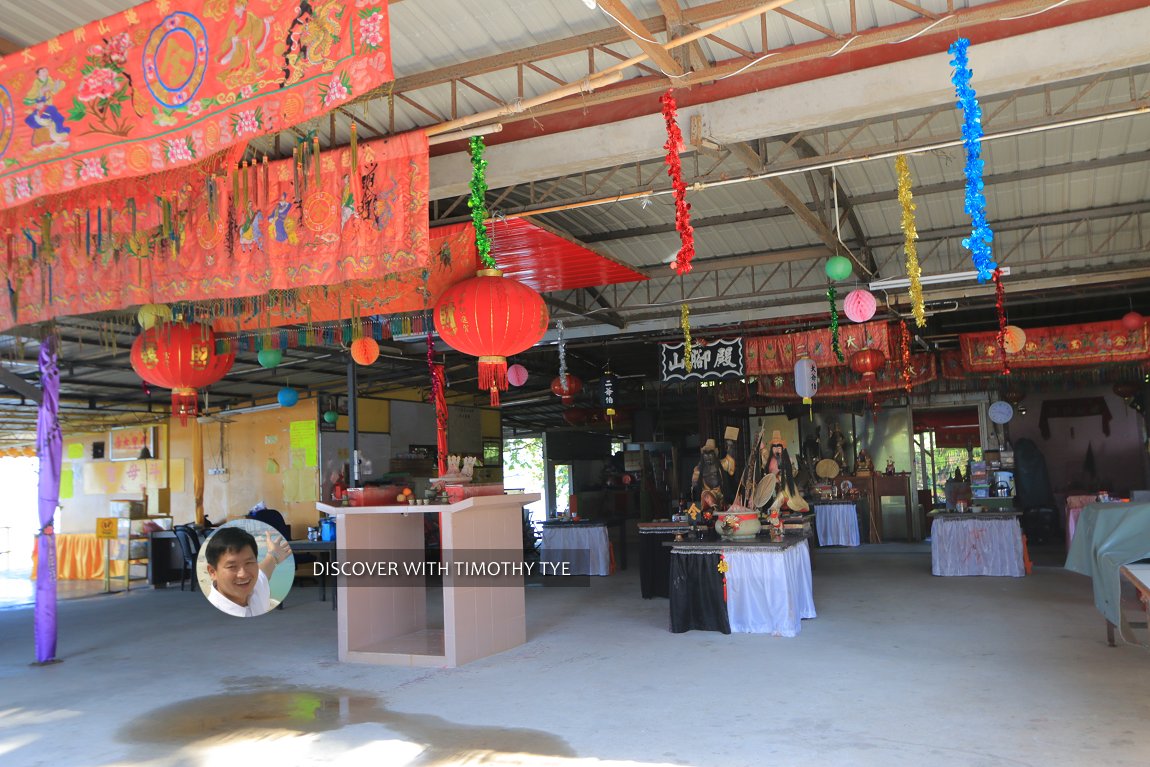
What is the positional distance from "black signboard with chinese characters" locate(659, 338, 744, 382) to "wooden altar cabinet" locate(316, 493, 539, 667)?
5.04 metres

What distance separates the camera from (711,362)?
39.9 ft

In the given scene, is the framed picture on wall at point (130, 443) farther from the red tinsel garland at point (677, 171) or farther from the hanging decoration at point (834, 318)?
the red tinsel garland at point (677, 171)

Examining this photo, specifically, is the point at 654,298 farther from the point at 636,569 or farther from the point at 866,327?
the point at 636,569

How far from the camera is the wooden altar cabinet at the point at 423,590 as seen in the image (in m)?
6.52

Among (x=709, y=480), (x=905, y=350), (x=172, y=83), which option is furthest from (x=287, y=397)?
(x=172, y=83)

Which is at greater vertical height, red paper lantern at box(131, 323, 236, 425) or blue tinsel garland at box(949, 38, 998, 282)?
blue tinsel garland at box(949, 38, 998, 282)

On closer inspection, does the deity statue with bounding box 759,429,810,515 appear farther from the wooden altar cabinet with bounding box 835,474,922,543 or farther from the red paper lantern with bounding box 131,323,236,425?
the wooden altar cabinet with bounding box 835,474,922,543

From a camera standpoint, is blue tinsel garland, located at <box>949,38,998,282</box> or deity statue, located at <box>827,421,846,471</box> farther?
deity statue, located at <box>827,421,846,471</box>

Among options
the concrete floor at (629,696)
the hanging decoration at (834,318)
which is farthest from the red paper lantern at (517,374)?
the concrete floor at (629,696)

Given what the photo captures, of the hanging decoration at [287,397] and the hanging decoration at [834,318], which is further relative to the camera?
the hanging decoration at [287,397]

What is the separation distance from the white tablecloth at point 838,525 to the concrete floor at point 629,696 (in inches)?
222

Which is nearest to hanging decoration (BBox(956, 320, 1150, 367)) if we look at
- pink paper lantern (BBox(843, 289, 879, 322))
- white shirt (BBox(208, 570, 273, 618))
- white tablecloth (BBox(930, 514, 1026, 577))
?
white tablecloth (BBox(930, 514, 1026, 577))

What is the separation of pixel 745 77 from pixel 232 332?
A: 445 centimetres

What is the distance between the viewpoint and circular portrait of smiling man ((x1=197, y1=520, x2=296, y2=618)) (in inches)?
289
